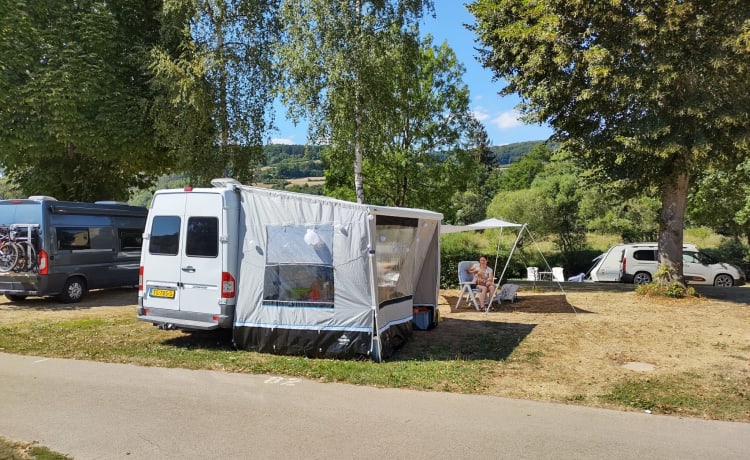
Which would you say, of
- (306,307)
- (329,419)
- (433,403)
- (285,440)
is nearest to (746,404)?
(433,403)

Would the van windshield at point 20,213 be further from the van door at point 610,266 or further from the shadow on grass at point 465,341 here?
the van door at point 610,266

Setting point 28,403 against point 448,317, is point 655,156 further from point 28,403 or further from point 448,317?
point 28,403

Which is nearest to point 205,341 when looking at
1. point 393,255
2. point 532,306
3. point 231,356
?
point 231,356

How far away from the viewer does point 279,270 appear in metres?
7.87

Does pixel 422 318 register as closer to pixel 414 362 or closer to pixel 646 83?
pixel 414 362

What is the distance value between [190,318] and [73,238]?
6974 mm

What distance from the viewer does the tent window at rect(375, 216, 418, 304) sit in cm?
798

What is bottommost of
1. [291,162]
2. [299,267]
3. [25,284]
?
[25,284]

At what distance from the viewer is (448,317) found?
11.4 meters

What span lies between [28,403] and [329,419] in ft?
10.5

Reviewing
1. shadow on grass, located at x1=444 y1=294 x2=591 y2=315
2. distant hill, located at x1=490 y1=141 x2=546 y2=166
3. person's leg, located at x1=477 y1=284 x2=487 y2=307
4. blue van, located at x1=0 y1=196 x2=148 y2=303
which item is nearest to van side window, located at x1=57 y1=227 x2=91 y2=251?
blue van, located at x1=0 y1=196 x2=148 y2=303

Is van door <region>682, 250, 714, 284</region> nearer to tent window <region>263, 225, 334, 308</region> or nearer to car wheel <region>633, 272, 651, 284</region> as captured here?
car wheel <region>633, 272, 651, 284</region>

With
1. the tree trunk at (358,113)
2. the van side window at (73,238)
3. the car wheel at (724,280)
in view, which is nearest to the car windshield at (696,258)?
the car wheel at (724,280)

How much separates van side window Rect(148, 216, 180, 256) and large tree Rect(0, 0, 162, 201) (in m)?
A: 9.42
